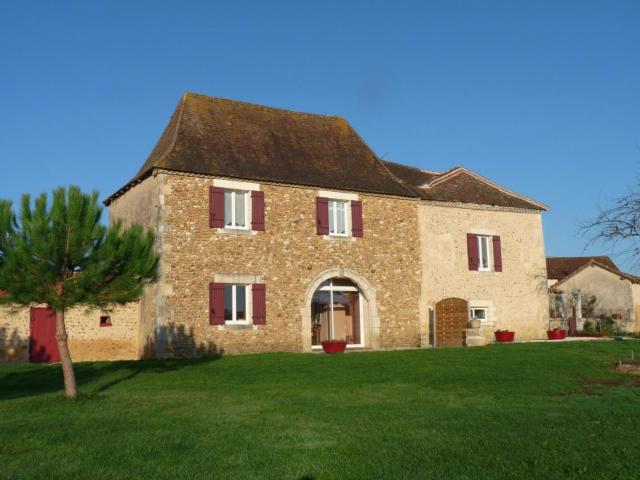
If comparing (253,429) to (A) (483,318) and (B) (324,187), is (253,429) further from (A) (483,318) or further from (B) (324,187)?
(A) (483,318)

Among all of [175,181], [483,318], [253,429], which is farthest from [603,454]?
[483,318]

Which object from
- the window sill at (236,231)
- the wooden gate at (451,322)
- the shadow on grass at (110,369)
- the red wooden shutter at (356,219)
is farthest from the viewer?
the wooden gate at (451,322)

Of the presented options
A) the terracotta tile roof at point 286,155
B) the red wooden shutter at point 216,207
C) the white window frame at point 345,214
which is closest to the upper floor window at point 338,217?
the white window frame at point 345,214

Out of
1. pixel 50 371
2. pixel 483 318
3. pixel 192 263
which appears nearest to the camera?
pixel 50 371

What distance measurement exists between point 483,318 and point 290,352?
25.7ft

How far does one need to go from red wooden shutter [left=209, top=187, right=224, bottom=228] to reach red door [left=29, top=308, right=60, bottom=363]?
5.04 metres

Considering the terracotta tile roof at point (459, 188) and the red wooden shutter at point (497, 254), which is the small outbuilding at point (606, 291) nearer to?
the terracotta tile roof at point (459, 188)

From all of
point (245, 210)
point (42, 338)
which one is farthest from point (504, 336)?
point (42, 338)

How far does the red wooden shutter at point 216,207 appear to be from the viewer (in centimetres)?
1769

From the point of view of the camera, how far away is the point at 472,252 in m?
22.2

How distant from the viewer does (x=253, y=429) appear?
8.09 meters

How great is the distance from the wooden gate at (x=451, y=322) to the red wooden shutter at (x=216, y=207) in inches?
295

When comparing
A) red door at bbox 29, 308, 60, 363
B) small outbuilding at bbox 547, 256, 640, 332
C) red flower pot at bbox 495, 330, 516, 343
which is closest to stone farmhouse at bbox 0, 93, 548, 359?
red door at bbox 29, 308, 60, 363

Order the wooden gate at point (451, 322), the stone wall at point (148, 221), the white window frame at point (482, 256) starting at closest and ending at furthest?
the stone wall at point (148, 221) < the wooden gate at point (451, 322) < the white window frame at point (482, 256)
